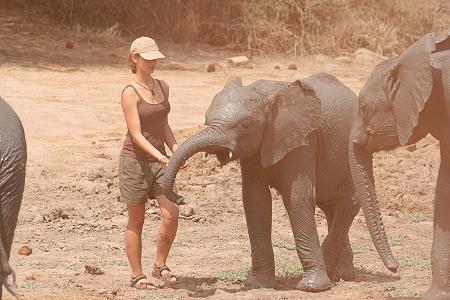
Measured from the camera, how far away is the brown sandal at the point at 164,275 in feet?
32.7

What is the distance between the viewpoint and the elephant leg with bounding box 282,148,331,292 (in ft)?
31.4

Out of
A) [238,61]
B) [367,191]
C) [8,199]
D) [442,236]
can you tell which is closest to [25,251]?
[367,191]

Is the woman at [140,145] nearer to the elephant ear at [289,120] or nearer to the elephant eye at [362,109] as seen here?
the elephant ear at [289,120]

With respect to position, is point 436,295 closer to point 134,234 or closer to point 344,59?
point 134,234

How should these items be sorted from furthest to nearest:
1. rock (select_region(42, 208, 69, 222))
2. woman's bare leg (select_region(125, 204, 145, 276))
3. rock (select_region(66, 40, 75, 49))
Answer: rock (select_region(66, 40, 75, 49))
rock (select_region(42, 208, 69, 222))
woman's bare leg (select_region(125, 204, 145, 276))


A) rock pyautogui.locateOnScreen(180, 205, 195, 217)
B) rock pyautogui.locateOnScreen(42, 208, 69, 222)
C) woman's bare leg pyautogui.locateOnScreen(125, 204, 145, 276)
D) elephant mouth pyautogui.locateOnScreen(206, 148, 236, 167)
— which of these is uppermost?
elephant mouth pyautogui.locateOnScreen(206, 148, 236, 167)

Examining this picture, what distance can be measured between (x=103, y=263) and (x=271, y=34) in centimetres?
1095

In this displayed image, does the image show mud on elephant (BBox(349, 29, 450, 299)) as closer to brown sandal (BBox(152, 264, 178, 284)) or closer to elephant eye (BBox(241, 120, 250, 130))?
elephant eye (BBox(241, 120, 250, 130))

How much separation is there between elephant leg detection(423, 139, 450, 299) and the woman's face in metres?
2.08

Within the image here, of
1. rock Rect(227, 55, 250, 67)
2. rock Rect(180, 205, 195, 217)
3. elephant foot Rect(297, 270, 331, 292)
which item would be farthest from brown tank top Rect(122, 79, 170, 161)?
rock Rect(227, 55, 250, 67)

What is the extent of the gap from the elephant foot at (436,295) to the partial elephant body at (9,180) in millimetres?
2980

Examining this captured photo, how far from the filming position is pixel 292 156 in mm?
9594

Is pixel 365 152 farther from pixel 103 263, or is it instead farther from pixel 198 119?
pixel 198 119

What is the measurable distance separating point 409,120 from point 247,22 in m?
13.4
